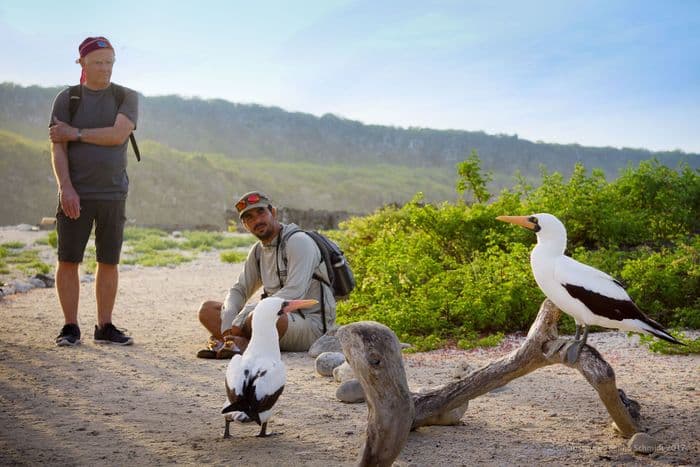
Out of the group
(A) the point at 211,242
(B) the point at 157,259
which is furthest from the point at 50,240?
(B) the point at 157,259

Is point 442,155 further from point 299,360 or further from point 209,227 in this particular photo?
point 299,360

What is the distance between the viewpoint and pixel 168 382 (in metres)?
5.79

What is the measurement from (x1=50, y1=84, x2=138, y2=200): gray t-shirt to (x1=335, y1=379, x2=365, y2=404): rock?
319 centimetres

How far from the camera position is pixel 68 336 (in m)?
7.00

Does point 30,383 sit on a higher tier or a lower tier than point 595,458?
lower

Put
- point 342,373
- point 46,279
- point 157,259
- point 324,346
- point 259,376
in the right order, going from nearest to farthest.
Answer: point 259,376
point 342,373
point 324,346
point 46,279
point 157,259

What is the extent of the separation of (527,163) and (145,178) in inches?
2199

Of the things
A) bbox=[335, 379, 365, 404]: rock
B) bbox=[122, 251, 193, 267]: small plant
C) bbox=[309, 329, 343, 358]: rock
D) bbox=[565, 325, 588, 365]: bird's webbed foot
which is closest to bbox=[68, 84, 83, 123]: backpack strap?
bbox=[309, 329, 343, 358]: rock

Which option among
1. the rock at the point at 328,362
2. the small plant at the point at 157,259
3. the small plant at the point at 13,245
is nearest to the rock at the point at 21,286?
the small plant at the point at 157,259

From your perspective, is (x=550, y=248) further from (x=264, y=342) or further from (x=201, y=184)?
(x=201, y=184)

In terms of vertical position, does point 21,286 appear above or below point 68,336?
below

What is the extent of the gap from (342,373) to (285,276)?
1312mm

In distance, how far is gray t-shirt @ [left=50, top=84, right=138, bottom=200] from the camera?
6.88m

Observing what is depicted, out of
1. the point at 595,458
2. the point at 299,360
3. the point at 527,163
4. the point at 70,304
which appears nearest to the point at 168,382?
the point at 299,360
